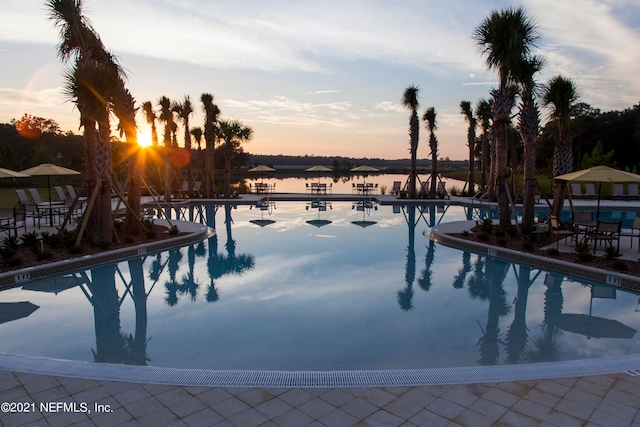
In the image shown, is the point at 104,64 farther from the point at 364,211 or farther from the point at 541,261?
the point at 364,211

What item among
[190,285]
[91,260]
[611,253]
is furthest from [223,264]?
[611,253]

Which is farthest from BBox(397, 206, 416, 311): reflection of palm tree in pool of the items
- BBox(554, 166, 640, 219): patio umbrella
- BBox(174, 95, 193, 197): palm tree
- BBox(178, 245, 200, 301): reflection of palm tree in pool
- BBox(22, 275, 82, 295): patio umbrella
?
BBox(174, 95, 193, 197): palm tree

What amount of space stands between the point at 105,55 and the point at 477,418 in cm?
1055

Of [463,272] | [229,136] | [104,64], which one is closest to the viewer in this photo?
[463,272]

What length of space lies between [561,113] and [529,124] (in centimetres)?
110

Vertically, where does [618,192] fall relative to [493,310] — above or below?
above

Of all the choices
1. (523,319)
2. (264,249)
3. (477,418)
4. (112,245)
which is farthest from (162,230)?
(477,418)

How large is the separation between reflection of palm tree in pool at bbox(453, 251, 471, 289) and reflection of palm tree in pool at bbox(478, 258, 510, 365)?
0.41 metres

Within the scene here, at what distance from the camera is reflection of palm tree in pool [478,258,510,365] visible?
4780 millimetres

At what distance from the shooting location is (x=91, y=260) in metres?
8.58

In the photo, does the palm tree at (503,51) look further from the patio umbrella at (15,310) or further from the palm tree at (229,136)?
the palm tree at (229,136)

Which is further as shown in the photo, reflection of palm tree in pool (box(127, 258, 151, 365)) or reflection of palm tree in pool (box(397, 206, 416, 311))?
reflection of palm tree in pool (box(397, 206, 416, 311))

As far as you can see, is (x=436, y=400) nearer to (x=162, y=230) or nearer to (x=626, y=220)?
(x=162, y=230)

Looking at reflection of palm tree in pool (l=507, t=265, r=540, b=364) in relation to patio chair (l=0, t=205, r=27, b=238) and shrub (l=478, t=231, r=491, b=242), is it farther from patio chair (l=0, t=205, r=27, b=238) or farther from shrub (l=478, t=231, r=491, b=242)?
patio chair (l=0, t=205, r=27, b=238)
